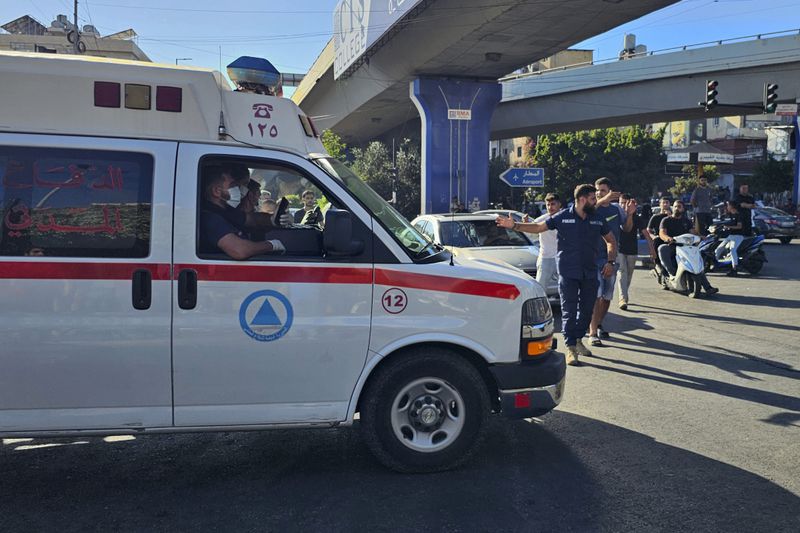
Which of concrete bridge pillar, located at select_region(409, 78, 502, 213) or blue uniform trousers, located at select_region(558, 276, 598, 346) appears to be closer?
blue uniform trousers, located at select_region(558, 276, 598, 346)

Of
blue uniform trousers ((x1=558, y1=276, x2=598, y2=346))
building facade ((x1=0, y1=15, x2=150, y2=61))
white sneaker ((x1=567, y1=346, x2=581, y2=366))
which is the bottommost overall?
white sneaker ((x1=567, y1=346, x2=581, y2=366))

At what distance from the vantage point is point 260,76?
13.8ft

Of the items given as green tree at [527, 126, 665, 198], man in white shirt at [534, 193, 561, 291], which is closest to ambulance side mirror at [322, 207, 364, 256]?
man in white shirt at [534, 193, 561, 291]

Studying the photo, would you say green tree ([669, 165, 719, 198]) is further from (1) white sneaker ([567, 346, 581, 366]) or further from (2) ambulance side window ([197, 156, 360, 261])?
(2) ambulance side window ([197, 156, 360, 261])

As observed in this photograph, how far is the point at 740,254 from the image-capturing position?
549 inches

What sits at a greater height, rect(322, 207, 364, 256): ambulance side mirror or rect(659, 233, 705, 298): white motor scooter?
rect(322, 207, 364, 256): ambulance side mirror

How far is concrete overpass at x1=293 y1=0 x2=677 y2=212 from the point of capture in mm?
18564

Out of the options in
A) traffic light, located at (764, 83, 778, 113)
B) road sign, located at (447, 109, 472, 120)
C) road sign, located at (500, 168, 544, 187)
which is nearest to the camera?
road sign, located at (500, 168, 544, 187)

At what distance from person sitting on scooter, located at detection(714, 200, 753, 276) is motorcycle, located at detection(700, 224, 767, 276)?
0.25 feet

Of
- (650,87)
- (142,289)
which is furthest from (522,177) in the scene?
(142,289)

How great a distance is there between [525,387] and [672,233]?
9.04 meters

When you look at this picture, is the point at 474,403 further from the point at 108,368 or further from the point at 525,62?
the point at 525,62

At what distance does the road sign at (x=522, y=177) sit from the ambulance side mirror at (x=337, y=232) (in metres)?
17.4

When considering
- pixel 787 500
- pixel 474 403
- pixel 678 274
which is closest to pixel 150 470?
pixel 474 403
